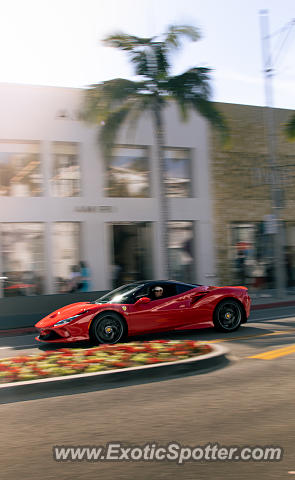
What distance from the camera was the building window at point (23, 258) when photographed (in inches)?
792

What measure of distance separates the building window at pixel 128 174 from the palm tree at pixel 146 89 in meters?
2.36

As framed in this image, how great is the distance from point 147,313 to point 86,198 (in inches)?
444

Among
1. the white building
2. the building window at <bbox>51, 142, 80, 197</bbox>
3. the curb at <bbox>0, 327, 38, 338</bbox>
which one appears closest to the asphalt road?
the curb at <bbox>0, 327, 38, 338</bbox>

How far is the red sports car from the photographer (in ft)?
34.3

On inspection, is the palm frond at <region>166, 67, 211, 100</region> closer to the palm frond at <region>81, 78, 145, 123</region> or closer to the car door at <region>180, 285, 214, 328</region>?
the palm frond at <region>81, 78, 145, 123</region>

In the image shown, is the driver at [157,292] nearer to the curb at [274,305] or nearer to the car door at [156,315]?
the car door at [156,315]

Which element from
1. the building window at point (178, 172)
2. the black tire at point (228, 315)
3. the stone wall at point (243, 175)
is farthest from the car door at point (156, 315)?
the stone wall at point (243, 175)

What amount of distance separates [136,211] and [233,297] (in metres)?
11.3

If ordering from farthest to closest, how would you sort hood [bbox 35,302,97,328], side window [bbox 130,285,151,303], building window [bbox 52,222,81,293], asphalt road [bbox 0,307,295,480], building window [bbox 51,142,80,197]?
building window [bbox 51,142,80,197], building window [bbox 52,222,81,293], side window [bbox 130,285,151,303], hood [bbox 35,302,97,328], asphalt road [bbox 0,307,295,480]

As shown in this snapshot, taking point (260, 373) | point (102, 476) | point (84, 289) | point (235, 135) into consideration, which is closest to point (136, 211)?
point (84, 289)

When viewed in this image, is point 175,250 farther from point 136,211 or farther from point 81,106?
point 81,106

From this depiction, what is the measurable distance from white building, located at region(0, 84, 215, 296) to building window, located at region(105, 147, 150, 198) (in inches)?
1.6

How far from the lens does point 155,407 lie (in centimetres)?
596

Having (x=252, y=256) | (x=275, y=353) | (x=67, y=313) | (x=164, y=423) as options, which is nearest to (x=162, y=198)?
(x=252, y=256)
